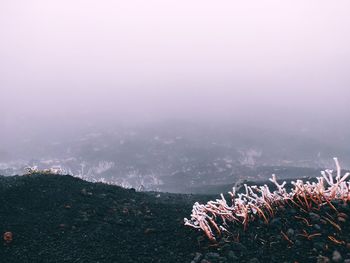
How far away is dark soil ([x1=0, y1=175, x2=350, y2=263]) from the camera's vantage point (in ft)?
19.6

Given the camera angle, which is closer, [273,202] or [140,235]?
[273,202]

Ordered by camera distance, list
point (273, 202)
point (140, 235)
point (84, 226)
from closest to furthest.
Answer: point (273, 202), point (140, 235), point (84, 226)

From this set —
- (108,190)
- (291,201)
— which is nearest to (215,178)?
(108,190)

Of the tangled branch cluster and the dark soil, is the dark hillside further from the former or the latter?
the tangled branch cluster

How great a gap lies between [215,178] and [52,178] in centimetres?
5042

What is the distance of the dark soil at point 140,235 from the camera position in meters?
5.98

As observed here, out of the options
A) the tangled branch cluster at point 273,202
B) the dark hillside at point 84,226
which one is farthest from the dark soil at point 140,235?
the tangled branch cluster at point 273,202

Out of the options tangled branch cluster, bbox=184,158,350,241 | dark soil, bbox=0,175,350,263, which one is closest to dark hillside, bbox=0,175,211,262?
dark soil, bbox=0,175,350,263

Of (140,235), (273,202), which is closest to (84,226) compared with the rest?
(140,235)

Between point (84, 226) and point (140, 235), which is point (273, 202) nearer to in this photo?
Result: point (140, 235)

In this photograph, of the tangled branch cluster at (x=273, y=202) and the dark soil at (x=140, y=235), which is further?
the tangled branch cluster at (x=273, y=202)

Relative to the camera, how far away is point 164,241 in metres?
7.18

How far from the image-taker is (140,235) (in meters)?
7.59

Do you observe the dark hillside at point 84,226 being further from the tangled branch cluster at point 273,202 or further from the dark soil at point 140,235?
the tangled branch cluster at point 273,202
